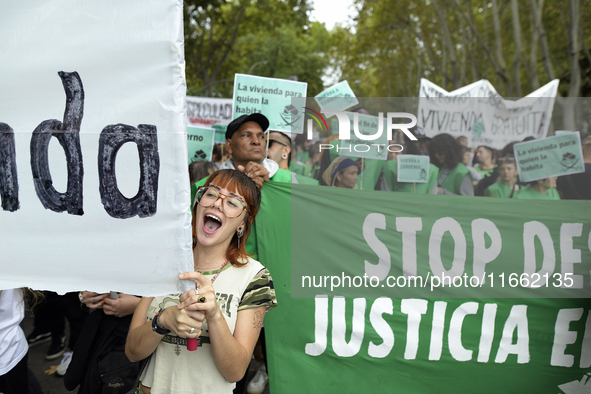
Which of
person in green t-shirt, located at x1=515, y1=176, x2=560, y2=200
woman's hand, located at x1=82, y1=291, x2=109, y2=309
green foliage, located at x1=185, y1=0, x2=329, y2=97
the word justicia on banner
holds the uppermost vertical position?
green foliage, located at x1=185, y1=0, x2=329, y2=97

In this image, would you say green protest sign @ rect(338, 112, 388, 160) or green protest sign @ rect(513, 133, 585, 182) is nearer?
green protest sign @ rect(513, 133, 585, 182)

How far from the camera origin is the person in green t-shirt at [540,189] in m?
3.38

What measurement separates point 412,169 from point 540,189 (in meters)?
1.48

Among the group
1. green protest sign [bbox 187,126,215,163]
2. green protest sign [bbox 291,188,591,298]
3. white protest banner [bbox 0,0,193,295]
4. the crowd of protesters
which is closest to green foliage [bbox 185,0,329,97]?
green protest sign [bbox 187,126,215,163]

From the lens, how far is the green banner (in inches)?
98.4

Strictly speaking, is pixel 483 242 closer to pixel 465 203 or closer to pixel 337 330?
pixel 465 203

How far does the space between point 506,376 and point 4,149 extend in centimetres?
254

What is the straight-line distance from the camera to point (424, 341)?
2.53 m

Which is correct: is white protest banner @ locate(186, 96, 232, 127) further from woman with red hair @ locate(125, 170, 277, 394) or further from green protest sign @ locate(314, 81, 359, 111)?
woman with red hair @ locate(125, 170, 277, 394)

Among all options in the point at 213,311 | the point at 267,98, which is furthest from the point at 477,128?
the point at 213,311

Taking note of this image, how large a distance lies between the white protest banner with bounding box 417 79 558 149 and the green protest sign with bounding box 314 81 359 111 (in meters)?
1.03

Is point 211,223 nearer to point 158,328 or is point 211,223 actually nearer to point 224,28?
point 158,328

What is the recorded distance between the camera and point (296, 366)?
2.52m

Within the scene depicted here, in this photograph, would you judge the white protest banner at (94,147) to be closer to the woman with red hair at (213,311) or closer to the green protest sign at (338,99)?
the woman with red hair at (213,311)
